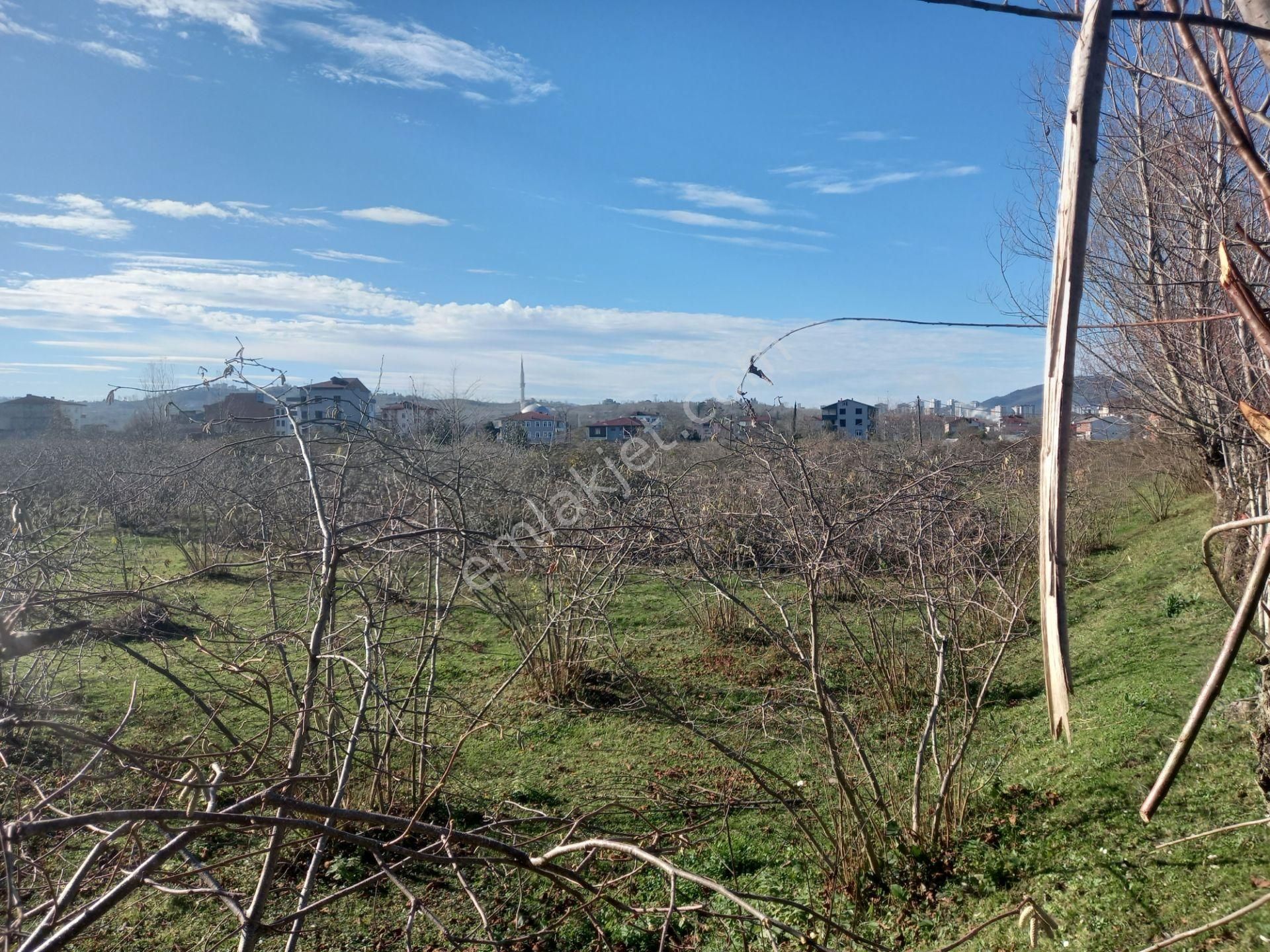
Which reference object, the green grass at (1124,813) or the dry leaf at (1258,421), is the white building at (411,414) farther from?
the dry leaf at (1258,421)

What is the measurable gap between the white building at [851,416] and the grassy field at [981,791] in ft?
32.5

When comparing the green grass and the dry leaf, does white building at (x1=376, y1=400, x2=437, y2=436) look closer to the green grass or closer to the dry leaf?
the green grass

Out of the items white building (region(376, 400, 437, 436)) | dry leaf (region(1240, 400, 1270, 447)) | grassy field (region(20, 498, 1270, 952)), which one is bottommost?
grassy field (region(20, 498, 1270, 952))

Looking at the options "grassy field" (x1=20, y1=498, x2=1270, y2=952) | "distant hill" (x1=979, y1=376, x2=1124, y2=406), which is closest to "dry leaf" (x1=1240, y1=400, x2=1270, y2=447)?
"grassy field" (x1=20, y1=498, x2=1270, y2=952)

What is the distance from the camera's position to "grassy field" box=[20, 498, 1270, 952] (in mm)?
3119

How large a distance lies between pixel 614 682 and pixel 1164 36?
5972 mm

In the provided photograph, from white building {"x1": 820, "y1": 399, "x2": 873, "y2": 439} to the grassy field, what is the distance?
989 cm

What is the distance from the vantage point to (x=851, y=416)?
754 inches

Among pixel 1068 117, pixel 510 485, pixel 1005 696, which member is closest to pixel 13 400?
pixel 510 485

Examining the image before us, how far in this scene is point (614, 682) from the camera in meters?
6.68

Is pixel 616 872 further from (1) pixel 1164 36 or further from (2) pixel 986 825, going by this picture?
(1) pixel 1164 36

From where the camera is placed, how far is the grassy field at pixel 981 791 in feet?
10.2

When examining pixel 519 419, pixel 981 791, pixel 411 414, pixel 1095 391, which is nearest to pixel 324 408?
pixel 981 791

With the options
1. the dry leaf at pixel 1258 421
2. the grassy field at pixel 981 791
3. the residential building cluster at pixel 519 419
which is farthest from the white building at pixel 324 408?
the dry leaf at pixel 1258 421
